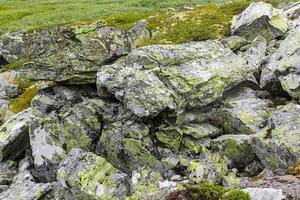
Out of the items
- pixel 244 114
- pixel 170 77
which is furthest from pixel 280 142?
pixel 170 77

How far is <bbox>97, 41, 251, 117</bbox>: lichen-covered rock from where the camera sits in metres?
20.9

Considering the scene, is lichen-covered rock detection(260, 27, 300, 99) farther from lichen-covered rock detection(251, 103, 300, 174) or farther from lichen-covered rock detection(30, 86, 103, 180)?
lichen-covered rock detection(30, 86, 103, 180)

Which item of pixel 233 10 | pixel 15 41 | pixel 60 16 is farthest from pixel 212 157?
pixel 60 16

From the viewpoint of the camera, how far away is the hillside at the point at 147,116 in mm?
19453

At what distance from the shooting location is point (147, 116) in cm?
2088

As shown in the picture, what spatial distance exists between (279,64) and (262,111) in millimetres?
3208

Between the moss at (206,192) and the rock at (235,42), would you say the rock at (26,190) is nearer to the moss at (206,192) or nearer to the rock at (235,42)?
the moss at (206,192)

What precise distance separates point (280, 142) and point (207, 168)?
143 inches

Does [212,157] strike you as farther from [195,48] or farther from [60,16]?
[60,16]

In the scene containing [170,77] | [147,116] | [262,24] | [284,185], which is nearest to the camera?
[284,185]

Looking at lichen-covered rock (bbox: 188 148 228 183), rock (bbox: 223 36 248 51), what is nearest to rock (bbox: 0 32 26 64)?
rock (bbox: 223 36 248 51)

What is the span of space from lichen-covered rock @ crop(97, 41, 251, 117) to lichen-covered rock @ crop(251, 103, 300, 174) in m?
3.78

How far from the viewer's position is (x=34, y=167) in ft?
81.8

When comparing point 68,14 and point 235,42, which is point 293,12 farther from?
point 68,14
